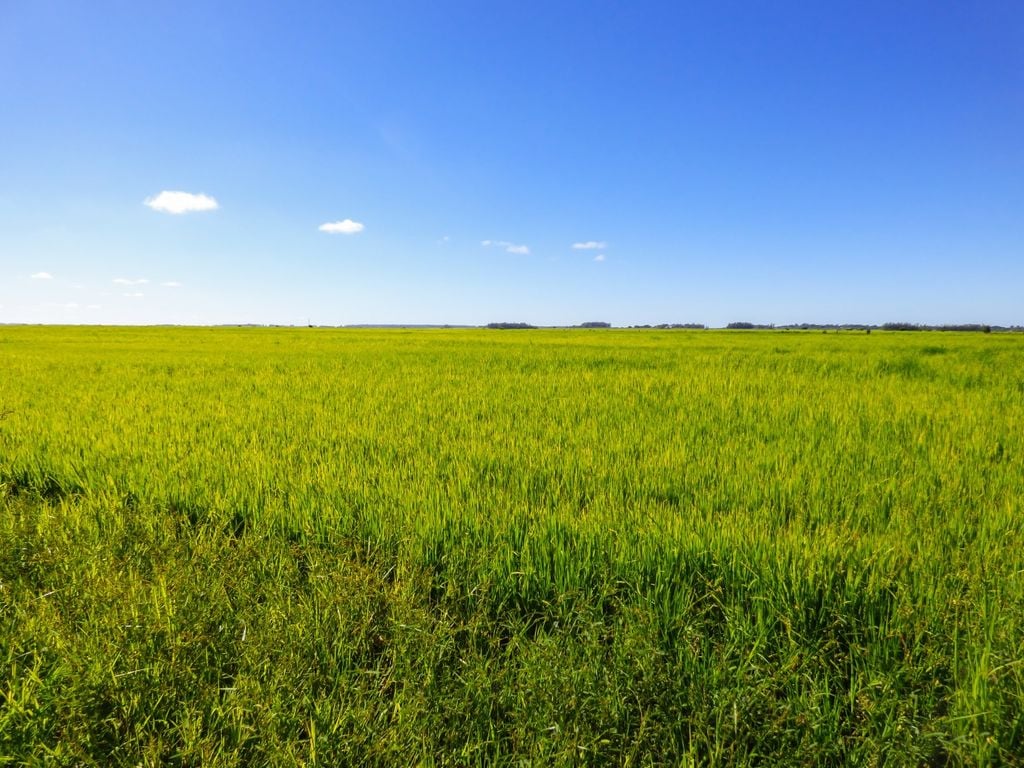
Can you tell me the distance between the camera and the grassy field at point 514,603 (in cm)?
155

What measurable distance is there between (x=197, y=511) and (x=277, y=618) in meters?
1.67

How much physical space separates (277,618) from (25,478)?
3.79 metres

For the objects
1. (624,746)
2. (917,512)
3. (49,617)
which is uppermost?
(917,512)

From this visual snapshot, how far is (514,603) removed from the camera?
231cm

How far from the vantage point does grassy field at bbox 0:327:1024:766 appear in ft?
5.08

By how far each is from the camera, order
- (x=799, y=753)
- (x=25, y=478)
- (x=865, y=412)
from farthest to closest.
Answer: (x=865, y=412), (x=25, y=478), (x=799, y=753)

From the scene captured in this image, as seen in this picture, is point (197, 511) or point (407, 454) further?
point (407, 454)

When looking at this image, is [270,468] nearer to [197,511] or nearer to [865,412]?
[197,511]

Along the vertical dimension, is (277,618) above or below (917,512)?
below

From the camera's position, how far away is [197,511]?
3232mm

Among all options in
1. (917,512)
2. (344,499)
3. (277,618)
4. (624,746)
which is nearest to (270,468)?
(344,499)

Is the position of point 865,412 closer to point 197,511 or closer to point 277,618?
point 277,618

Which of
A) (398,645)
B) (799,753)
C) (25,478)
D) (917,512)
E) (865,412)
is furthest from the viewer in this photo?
(865,412)

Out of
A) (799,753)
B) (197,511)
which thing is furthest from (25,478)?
(799,753)
